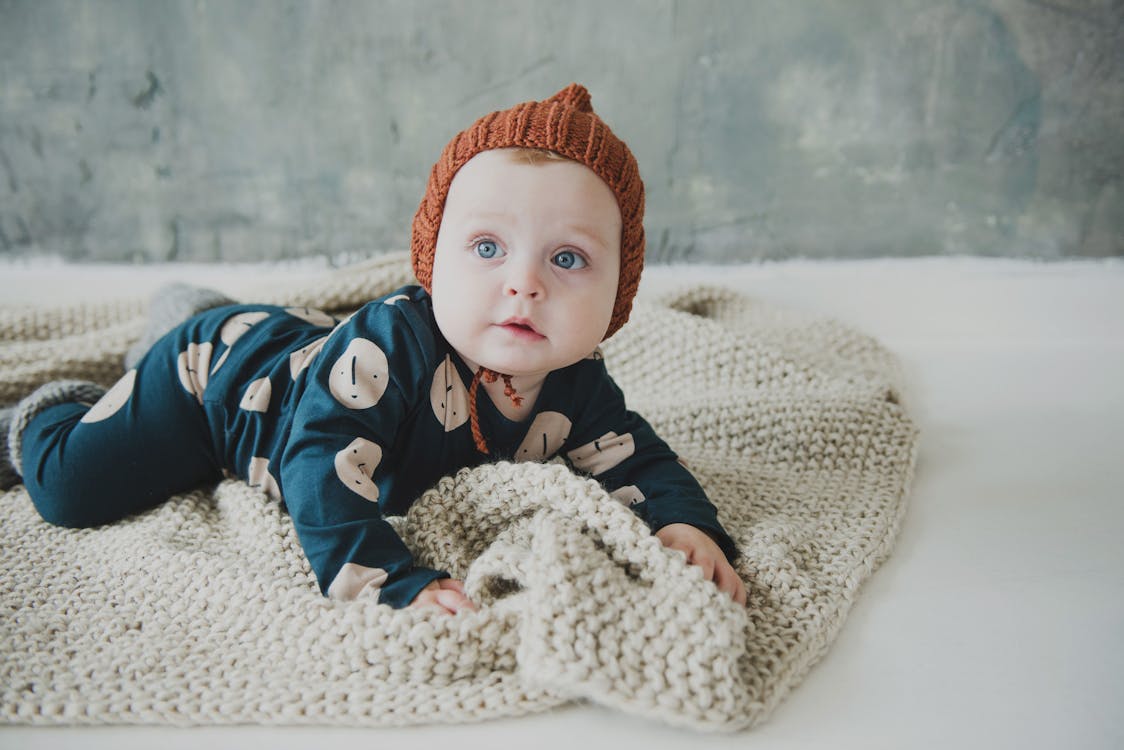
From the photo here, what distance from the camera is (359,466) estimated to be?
2.60ft

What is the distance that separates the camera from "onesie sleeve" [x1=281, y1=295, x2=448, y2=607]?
739 millimetres

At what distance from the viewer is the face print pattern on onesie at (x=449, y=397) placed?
2.80 feet

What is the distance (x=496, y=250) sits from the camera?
0.79 m

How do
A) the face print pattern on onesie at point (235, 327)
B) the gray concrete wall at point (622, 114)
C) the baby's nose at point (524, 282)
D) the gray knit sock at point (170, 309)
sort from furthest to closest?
the gray concrete wall at point (622, 114) → the gray knit sock at point (170, 309) → the face print pattern on onesie at point (235, 327) → the baby's nose at point (524, 282)

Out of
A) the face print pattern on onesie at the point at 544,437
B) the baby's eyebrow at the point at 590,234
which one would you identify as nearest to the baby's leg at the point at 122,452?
the face print pattern on onesie at the point at 544,437

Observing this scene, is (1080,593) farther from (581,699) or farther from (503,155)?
(503,155)

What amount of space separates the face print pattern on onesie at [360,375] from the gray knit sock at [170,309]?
512mm

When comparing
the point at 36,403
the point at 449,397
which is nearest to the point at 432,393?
the point at 449,397

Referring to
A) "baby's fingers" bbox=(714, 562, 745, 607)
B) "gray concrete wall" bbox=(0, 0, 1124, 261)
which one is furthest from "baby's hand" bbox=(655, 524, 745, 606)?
"gray concrete wall" bbox=(0, 0, 1124, 261)

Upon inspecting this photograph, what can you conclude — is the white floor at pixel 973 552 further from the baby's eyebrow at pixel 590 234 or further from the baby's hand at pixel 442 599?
the baby's eyebrow at pixel 590 234

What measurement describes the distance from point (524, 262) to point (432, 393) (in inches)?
6.4

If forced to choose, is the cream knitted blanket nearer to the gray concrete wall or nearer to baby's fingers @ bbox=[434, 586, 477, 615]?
baby's fingers @ bbox=[434, 586, 477, 615]

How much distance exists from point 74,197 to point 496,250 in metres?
1.28

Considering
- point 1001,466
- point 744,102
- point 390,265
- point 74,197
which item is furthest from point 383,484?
point 74,197
